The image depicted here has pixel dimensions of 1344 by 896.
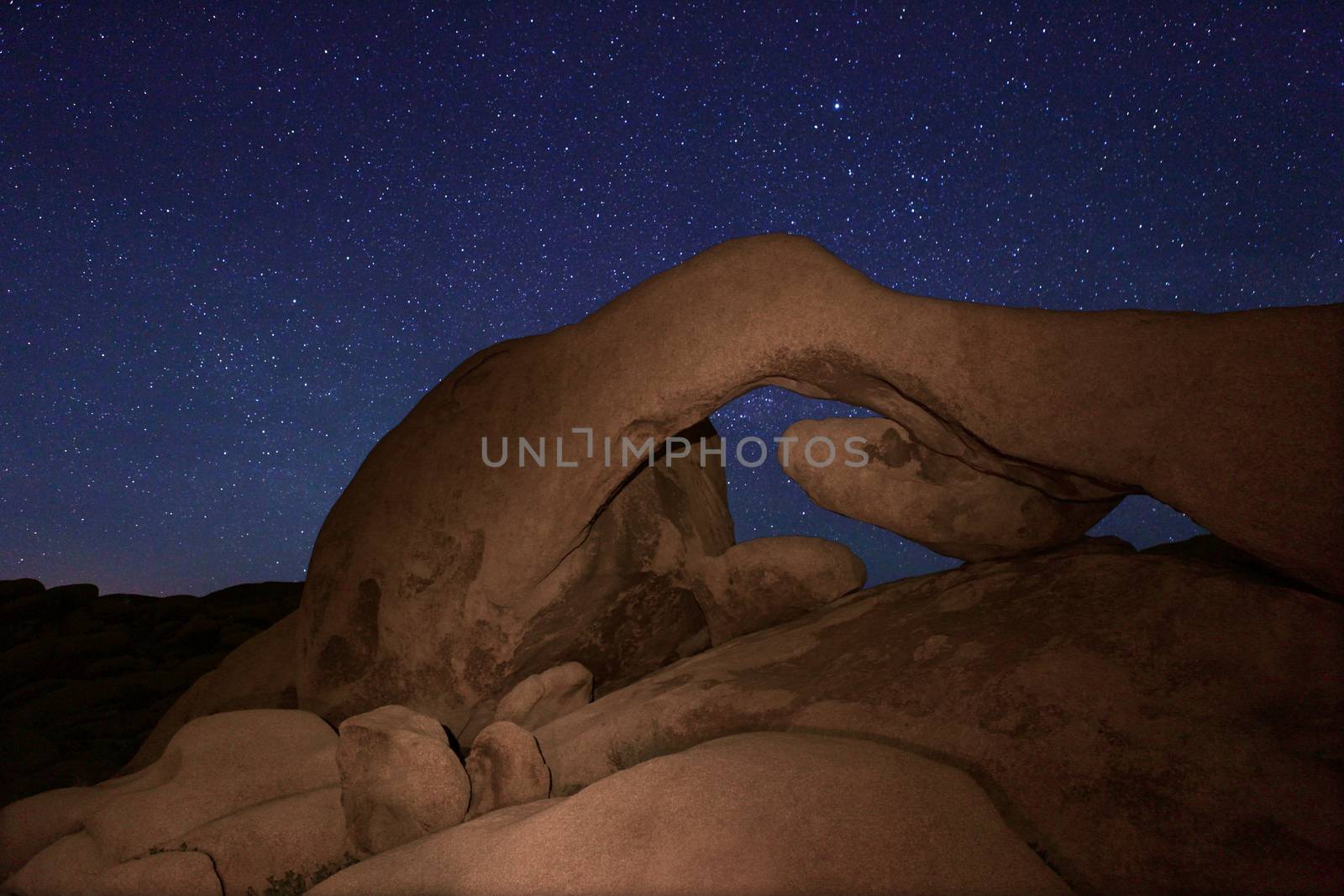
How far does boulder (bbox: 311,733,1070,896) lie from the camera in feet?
10.2

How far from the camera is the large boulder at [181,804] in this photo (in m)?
4.72

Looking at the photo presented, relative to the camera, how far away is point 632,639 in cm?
708

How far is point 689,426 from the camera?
6.19 meters

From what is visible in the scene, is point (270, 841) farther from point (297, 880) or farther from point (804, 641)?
point (804, 641)

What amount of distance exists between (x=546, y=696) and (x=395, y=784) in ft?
5.47

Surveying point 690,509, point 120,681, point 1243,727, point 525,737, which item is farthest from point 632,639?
point 120,681

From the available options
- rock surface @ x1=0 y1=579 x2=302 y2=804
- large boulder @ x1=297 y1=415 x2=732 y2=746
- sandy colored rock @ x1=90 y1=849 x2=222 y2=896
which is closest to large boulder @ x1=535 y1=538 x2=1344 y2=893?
large boulder @ x1=297 y1=415 x2=732 y2=746

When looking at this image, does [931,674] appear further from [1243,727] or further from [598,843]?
[598,843]

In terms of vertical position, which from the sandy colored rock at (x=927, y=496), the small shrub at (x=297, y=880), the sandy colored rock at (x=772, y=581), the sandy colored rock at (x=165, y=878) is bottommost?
the small shrub at (x=297, y=880)

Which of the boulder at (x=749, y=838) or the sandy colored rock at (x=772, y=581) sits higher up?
the sandy colored rock at (x=772, y=581)

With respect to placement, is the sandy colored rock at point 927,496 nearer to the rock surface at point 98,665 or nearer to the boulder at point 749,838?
the boulder at point 749,838

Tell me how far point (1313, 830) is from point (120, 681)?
1381 centimetres

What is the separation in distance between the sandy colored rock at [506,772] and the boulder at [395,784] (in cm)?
12

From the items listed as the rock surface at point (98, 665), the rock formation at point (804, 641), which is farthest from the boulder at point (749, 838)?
the rock surface at point (98, 665)
